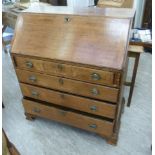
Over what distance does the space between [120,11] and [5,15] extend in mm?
1914

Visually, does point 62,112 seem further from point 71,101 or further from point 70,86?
point 70,86

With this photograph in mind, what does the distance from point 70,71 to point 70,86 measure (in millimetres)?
143

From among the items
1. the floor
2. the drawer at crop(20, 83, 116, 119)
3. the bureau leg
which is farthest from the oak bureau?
the bureau leg

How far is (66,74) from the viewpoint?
1.49m

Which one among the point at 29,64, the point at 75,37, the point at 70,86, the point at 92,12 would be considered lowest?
the point at 70,86

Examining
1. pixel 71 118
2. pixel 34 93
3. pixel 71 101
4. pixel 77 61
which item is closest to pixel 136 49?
pixel 77 61

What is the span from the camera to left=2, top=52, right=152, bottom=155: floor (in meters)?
1.72

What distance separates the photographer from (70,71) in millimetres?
1452

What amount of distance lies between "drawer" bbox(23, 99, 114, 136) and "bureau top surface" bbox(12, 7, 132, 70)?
53cm

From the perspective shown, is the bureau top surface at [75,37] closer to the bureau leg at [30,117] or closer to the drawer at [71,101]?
the drawer at [71,101]

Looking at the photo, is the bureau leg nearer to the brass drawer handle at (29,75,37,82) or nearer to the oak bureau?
the oak bureau

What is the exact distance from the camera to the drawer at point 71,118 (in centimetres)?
162

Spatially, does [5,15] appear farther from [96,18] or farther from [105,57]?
[105,57]

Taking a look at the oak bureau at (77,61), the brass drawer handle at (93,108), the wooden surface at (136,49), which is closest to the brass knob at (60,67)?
the oak bureau at (77,61)
